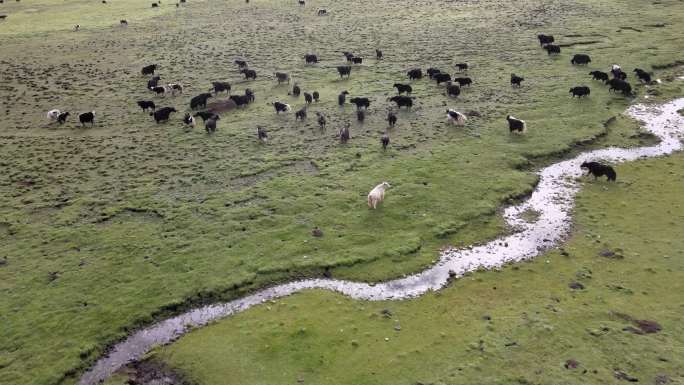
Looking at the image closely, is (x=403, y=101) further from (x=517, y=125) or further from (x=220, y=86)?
(x=220, y=86)

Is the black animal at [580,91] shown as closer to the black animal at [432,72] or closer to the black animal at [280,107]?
the black animal at [432,72]

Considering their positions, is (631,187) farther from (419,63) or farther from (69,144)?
(69,144)

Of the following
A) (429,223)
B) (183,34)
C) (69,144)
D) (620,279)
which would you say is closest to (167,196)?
(69,144)

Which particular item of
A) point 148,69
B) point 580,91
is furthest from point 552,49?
point 148,69

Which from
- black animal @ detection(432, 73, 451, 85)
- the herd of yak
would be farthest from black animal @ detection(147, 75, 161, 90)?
black animal @ detection(432, 73, 451, 85)

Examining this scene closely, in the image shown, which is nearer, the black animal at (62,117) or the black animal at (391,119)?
the black animal at (391,119)

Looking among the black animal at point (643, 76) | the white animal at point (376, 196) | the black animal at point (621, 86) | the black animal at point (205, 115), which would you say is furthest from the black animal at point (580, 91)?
the black animal at point (205, 115)

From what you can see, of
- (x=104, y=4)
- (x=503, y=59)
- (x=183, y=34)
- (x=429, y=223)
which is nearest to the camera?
(x=429, y=223)
